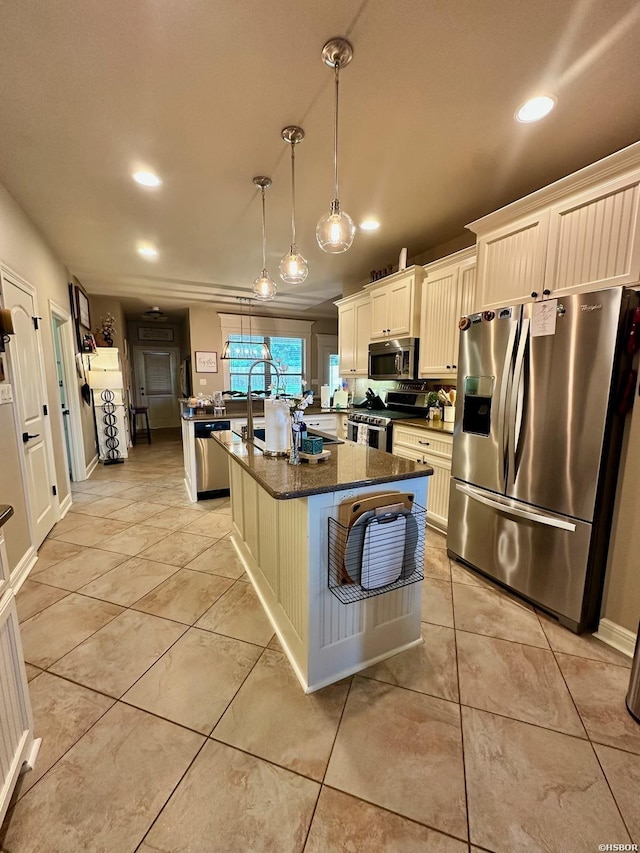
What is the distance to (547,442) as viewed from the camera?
73.7 inches

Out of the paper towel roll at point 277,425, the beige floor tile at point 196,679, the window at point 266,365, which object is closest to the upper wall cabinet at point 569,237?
the paper towel roll at point 277,425

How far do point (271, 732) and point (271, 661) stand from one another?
34 centimetres

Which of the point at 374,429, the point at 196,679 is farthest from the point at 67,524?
the point at 374,429

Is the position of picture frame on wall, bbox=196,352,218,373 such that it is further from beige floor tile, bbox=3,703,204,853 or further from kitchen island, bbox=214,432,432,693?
beige floor tile, bbox=3,703,204,853

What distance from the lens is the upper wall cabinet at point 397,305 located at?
3371 mm

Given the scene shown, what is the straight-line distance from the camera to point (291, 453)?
1717 millimetres

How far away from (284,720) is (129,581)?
147cm

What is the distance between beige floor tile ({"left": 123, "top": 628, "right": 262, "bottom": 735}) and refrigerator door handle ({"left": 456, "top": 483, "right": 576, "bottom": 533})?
158cm

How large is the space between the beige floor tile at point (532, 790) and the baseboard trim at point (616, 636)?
69 cm

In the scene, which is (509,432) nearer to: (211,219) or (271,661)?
(271,661)

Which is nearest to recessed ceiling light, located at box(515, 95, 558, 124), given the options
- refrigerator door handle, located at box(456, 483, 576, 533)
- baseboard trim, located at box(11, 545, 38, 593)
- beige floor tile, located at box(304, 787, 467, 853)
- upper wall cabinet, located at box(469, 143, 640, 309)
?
upper wall cabinet, located at box(469, 143, 640, 309)

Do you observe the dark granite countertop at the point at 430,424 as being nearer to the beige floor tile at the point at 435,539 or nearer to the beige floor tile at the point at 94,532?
the beige floor tile at the point at 435,539

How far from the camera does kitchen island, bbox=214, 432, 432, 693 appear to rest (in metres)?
1.40

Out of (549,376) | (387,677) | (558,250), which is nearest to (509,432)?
(549,376)
